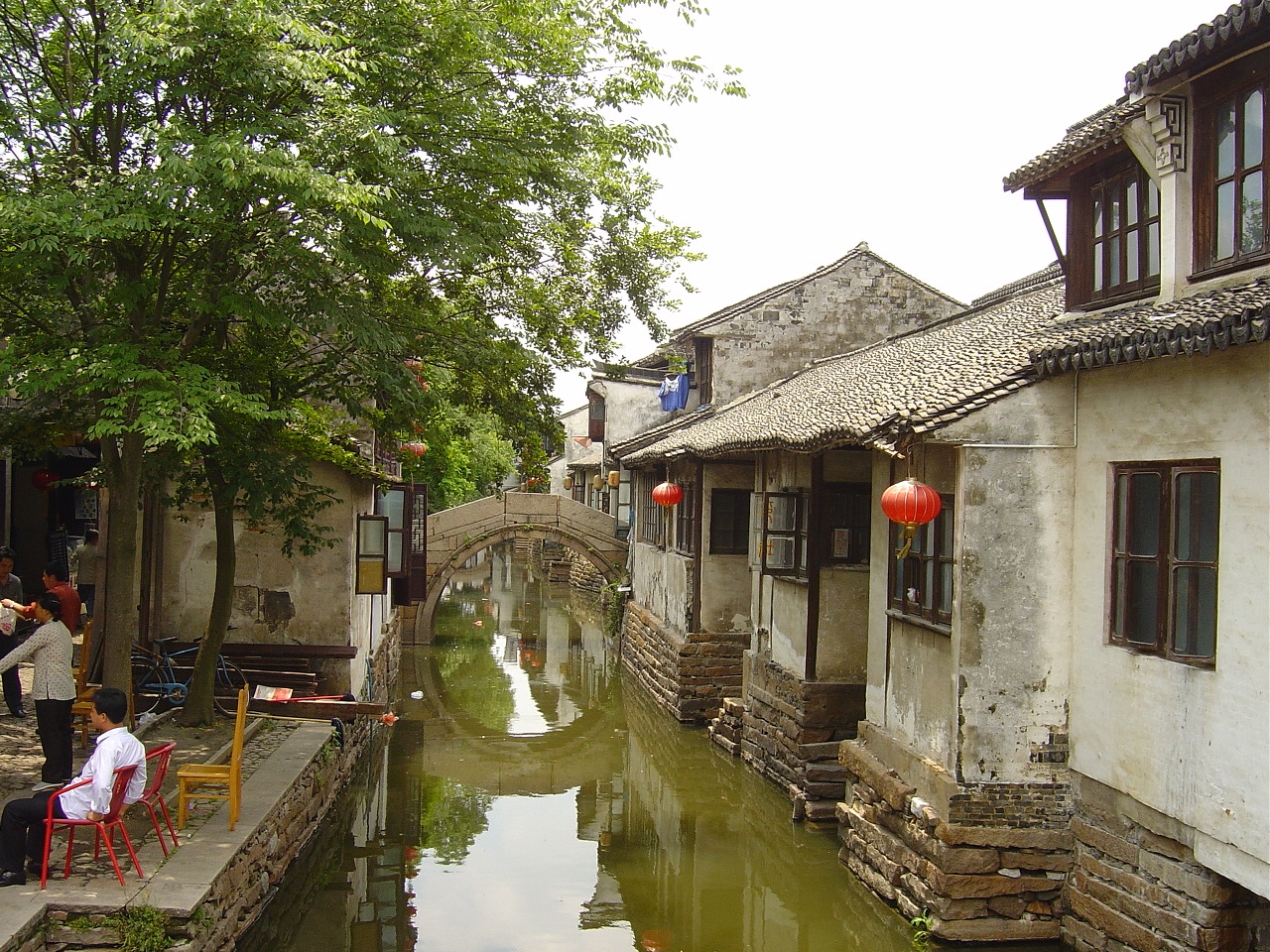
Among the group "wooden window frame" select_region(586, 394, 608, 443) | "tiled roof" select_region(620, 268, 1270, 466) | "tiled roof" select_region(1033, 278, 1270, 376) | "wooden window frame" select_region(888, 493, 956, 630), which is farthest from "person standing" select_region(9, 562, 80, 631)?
"wooden window frame" select_region(586, 394, 608, 443)

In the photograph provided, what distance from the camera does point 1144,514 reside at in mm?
7668

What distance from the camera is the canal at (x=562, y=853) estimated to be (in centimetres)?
927

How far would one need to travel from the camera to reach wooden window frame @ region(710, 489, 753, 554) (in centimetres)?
1752

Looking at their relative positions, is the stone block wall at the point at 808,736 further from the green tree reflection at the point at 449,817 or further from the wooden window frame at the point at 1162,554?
the wooden window frame at the point at 1162,554

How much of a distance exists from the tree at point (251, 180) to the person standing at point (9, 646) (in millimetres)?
2335

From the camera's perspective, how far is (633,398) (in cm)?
2992

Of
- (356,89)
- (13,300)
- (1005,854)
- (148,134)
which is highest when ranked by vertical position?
(356,89)

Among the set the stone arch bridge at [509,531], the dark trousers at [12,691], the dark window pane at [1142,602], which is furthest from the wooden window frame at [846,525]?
the stone arch bridge at [509,531]

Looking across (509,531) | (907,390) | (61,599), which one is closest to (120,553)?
(61,599)

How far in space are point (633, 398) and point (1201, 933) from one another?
23843 mm

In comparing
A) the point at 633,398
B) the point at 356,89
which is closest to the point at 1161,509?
the point at 356,89

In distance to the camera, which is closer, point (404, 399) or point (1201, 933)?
point (1201, 933)

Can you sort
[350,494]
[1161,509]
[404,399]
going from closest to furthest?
[1161,509], [404,399], [350,494]

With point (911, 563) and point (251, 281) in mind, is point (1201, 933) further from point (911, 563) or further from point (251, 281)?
point (251, 281)
